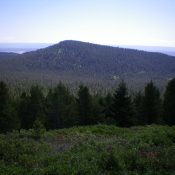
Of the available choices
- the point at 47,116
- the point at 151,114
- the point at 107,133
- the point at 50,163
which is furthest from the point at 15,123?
the point at 50,163

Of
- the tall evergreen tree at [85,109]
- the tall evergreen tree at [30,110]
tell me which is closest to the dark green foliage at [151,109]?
the tall evergreen tree at [85,109]

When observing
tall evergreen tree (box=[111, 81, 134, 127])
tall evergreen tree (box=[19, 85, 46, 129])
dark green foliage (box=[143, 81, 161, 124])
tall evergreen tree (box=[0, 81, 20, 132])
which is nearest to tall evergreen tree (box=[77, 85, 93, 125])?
tall evergreen tree (box=[111, 81, 134, 127])

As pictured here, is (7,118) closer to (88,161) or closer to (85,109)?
(85,109)

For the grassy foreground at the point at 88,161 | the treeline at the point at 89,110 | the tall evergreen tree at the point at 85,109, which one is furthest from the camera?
the tall evergreen tree at the point at 85,109

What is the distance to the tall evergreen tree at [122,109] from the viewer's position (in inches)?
1678

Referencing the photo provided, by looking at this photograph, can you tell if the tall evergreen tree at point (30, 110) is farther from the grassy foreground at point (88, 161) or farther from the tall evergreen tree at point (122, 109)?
the grassy foreground at point (88, 161)

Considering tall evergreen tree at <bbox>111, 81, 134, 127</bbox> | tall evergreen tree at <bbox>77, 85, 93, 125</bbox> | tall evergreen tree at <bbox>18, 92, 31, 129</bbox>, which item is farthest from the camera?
tall evergreen tree at <bbox>77, 85, 93, 125</bbox>

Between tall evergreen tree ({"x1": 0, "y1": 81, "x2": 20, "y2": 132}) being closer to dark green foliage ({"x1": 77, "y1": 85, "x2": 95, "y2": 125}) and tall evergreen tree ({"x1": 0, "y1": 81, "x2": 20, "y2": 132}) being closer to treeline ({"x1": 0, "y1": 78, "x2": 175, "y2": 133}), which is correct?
treeline ({"x1": 0, "y1": 78, "x2": 175, "y2": 133})

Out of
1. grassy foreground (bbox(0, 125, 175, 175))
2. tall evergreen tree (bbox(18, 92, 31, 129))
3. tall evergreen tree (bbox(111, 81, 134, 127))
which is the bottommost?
tall evergreen tree (bbox(18, 92, 31, 129))

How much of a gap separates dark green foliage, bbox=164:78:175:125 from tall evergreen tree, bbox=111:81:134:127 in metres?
6.68

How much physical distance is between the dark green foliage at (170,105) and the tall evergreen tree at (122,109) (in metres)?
6.68

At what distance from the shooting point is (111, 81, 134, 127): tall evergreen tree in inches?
1678

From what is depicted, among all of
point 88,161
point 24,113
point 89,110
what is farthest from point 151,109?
point 88,161

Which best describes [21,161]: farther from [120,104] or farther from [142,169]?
[120,104]
